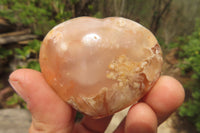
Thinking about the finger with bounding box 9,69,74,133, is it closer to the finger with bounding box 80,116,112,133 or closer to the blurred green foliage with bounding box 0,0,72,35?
the finger with bounding box 80,116,112,133

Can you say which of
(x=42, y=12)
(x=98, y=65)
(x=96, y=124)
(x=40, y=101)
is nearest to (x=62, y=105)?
(x=40, y=101)

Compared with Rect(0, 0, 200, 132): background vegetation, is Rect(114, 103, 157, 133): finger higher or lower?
higher

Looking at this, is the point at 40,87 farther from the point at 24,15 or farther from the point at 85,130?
the point at 24,15

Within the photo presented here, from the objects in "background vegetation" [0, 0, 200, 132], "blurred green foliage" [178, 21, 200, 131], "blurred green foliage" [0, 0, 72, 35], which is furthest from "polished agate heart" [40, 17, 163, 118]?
"blurred green foliage" [0, 0, 72, 35]

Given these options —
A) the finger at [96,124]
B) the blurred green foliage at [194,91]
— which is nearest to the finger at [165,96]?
the finger at [96,124]

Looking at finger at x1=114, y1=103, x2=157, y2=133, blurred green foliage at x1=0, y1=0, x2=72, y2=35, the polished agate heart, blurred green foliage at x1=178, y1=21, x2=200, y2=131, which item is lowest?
blurred green foliage at x1=178, y1=21, x2=200, y2=131

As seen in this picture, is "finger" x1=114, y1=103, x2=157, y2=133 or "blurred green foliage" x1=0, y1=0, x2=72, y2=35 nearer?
"finger" x1=114, y1=103, x2=157, y2=133

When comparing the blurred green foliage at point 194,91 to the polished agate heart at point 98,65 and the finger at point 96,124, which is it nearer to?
the finger at point 96,124

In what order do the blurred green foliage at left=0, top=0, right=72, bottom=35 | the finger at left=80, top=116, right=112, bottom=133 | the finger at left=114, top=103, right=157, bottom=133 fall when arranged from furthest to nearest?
the blurred green foliage at left=0, top=0, right=72, bottom=35, the finger at left=80, top=116, right=112, bottom=133, the finger at left=114, top=103, right=157, bottom=133
